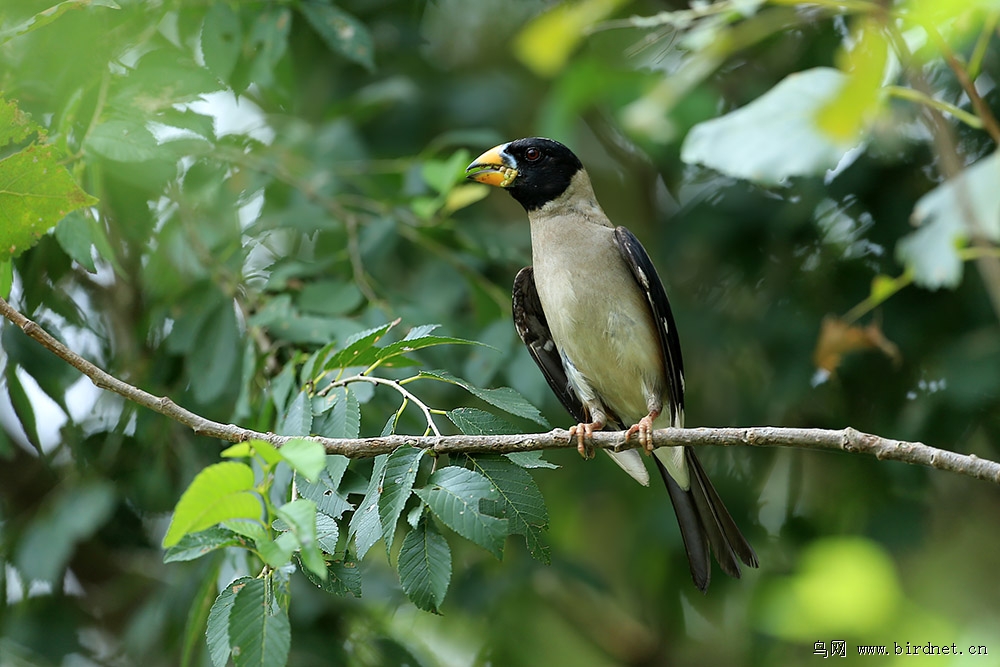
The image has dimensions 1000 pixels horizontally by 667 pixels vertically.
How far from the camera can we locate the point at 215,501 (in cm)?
163

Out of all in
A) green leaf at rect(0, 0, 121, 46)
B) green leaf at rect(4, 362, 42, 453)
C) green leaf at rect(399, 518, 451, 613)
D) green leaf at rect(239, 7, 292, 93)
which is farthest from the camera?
green leaf at rect(239, 7, 292, 93)

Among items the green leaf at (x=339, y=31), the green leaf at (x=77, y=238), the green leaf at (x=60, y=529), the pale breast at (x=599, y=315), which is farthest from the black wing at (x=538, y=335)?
the green leaf at (x=60, y=529)

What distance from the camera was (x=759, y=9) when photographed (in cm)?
342

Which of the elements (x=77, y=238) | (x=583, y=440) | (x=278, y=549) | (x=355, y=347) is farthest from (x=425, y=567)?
(x=77, y=238)

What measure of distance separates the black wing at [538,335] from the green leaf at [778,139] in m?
1.51

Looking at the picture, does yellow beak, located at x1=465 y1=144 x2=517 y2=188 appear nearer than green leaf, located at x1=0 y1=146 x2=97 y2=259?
No

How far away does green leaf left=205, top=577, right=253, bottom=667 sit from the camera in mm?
2023

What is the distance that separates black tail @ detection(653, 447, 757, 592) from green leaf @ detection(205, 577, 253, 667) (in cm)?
187

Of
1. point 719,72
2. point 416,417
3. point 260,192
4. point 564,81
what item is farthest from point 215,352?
point 719,72

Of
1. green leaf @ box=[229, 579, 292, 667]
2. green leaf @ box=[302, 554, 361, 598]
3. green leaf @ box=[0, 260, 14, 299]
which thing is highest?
green leaf @ box=[0, 260, 14, 299]

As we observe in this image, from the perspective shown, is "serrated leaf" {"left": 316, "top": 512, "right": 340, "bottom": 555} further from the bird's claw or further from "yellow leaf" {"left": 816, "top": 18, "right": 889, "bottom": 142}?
"yellow leaf" {"left": 816, "top": 18, "right": 889, "bottom": 142}

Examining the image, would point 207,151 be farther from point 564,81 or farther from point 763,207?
point 763,207

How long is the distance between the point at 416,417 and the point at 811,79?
1.80 meters

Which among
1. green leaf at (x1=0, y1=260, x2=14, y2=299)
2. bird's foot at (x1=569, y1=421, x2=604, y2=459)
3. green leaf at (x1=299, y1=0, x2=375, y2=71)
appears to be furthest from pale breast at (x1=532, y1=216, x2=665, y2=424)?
green leaf at (x1=0, y1=260, x2=14, y2=299)
